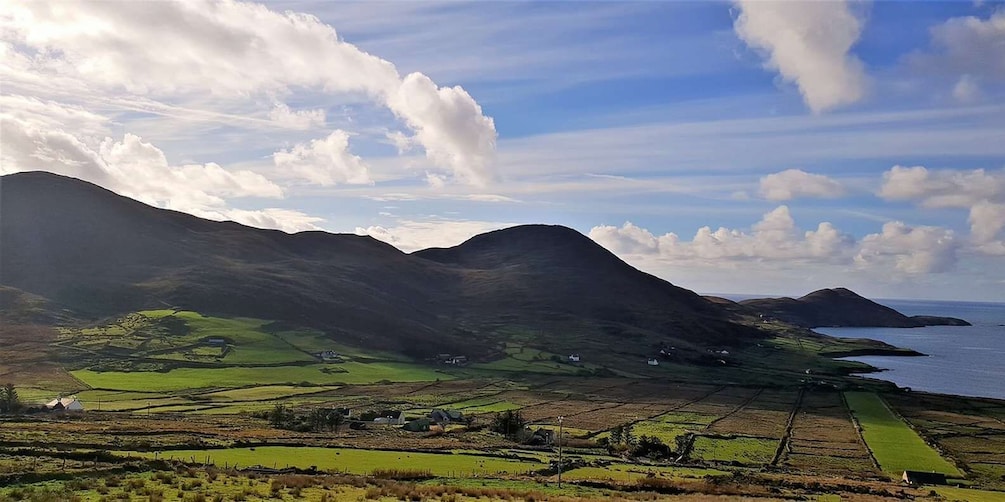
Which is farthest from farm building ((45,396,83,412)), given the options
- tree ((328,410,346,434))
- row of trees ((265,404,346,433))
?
tree ((328,410,346,434))

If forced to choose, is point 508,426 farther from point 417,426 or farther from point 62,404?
point 62,404

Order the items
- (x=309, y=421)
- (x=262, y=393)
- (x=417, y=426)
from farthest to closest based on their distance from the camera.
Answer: (x=262, y=393) < (x=417, y=426) < (x=309, y=421)

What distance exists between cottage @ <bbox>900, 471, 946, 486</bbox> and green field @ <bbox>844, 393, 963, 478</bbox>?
8.10ft

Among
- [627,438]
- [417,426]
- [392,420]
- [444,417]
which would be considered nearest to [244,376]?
[392,420]

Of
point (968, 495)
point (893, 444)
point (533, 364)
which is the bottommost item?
point (893, 444)

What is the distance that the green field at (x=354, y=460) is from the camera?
4353 cm

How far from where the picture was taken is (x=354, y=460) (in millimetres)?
47250

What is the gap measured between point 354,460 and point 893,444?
2809 inches

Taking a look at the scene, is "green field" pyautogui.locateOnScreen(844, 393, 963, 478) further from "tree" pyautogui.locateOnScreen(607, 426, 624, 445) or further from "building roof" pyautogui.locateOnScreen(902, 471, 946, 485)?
"tree" pyautogui.locateOnScreen(607, 426, 624, 445)

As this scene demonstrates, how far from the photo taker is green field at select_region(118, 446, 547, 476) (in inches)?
1714

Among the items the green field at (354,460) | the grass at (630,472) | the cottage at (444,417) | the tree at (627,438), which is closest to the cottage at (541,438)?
the tree at (627,438)

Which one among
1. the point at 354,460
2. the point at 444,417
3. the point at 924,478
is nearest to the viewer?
the point at 354,460

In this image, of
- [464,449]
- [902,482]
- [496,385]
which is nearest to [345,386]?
[496,385]

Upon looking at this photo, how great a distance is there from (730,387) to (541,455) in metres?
108
